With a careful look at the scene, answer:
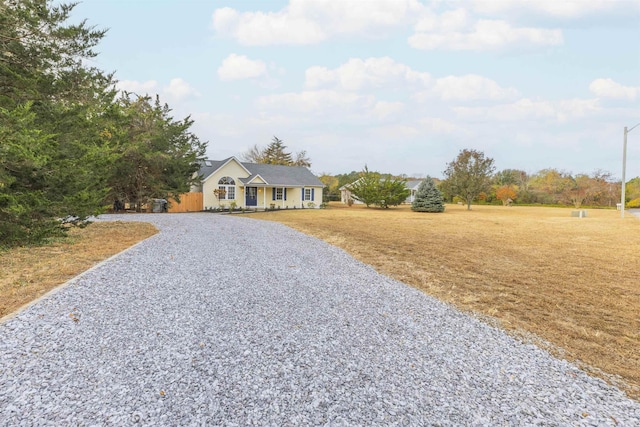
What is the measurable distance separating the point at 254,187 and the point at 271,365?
25.8m

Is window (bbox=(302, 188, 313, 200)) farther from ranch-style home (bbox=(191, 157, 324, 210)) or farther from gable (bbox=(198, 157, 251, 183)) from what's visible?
gable (bbox=(198, 157, 251, 183))

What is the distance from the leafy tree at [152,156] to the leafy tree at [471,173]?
996 inches

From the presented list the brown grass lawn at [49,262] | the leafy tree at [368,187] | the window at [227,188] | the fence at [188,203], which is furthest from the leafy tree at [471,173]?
the brown grass lawn at [49,262]

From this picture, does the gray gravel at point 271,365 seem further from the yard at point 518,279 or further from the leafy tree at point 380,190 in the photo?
the leafy tree at point 380,190

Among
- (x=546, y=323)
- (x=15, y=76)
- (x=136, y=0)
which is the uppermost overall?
(x=136, y=0)

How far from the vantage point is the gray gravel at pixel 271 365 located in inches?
89.3

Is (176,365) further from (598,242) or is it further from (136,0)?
(598,242)

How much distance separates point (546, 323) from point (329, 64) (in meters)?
17.5

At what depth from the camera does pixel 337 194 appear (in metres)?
46.9

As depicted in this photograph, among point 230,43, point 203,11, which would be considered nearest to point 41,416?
point 203,11

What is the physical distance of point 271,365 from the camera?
286 centimetres

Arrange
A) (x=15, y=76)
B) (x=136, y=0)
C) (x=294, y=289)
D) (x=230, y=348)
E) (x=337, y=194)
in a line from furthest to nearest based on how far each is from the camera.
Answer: (x=337, y=194) < (x=136, y=0) < (x=15, y=76) < (x=294, y=289) < (x=230, y=348)

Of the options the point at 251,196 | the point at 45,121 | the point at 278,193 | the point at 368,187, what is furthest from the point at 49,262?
the point at 368,187

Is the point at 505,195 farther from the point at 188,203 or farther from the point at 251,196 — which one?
the point at 188,203
